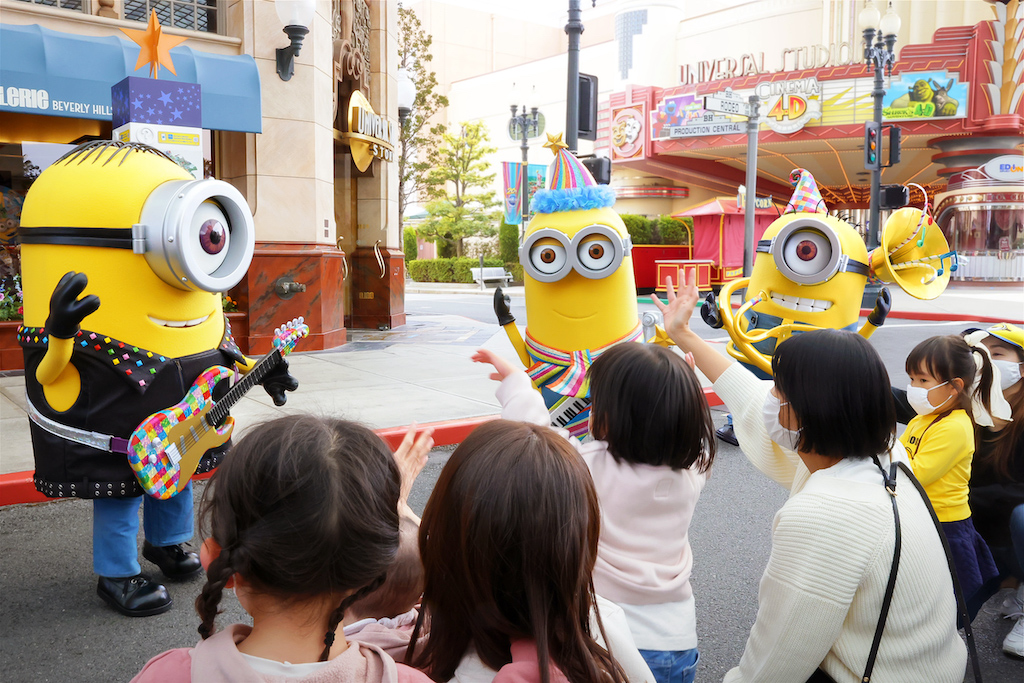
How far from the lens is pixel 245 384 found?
3260mm

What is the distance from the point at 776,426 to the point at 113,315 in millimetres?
2518

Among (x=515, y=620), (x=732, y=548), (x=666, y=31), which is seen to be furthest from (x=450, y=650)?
(x=666, y=31)

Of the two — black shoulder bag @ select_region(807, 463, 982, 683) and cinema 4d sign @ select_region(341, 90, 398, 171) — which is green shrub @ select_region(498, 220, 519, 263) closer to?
cinema 4d sign @ select_region(341, 90, 398, 171)

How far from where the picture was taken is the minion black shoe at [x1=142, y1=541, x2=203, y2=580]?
355cm

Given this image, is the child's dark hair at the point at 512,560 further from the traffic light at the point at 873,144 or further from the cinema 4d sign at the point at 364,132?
the traffic light at the point at 873,144

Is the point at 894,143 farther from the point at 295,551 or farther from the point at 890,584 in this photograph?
the point at 295,551

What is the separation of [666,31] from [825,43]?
7.01 meters

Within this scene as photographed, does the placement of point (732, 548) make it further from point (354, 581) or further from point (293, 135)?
point (293, 135)

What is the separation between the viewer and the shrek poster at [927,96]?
81.9ft

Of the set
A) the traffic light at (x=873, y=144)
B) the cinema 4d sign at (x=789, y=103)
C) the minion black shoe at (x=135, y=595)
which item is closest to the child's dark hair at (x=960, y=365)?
the minion black shoe at (x=135, y=595)

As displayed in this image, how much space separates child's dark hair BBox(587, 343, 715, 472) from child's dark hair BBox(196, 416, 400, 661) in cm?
93

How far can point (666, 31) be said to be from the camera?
113 ft

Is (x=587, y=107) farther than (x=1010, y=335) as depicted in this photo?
Yes

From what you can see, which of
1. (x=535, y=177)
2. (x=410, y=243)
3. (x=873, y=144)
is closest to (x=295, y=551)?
(x=873, y=144)
